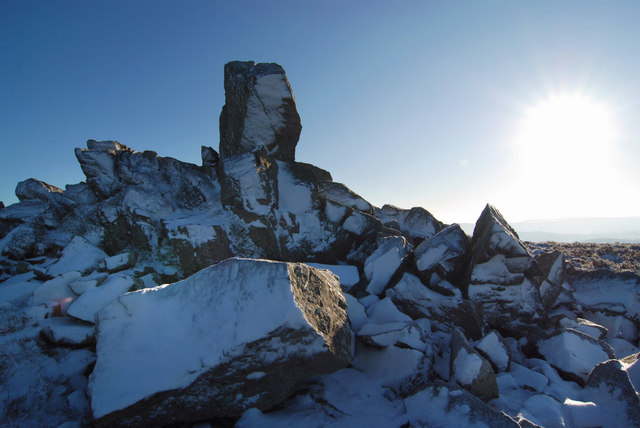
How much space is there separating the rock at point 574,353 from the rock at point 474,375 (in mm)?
1835

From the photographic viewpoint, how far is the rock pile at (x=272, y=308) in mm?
3760

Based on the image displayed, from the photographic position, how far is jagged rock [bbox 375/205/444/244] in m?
11.4

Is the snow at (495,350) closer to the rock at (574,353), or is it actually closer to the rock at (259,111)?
the rock at (574,353)

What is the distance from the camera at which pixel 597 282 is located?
24.8 feet

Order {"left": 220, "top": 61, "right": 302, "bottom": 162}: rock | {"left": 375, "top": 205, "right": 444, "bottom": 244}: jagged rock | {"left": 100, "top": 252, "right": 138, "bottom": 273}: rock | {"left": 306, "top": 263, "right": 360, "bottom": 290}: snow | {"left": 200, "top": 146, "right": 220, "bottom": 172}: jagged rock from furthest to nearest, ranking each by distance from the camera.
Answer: {"left": 375, "top": 205, "right": 444, "bottom": 244}: jagged rock, {"left": 200, "top": 146, "right": 220, "bottom": 172}: jagged rock, {"left": 220, "top": 61, "right": 302, "bottom": 162}: rock, {"left": 306, "top": 263, "right": 360, "bottom": 290}: snow, {"left": 100, "top": 252, "right": 138, "bottom": 273}: rock

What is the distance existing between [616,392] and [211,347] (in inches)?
232

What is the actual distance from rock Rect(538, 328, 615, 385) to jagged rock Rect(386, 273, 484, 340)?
1.22 metres

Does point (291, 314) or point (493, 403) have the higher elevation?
point (291, 314)

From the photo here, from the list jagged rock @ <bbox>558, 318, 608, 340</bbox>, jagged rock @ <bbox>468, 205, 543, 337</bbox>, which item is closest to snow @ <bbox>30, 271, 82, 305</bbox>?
jagged rock @ <bbox>468, 205, 543, 337</bbox>

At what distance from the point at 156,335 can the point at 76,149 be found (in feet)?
29.9

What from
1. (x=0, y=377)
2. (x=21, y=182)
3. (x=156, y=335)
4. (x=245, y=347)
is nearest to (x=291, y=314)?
(x=245, y=347)

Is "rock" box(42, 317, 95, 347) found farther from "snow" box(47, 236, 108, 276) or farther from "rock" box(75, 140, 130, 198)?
"rock" box(75, 140, 130, 198)

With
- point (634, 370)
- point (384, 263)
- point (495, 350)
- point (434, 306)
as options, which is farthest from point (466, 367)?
point (384, 263)

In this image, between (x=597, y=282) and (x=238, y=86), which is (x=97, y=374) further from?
(x=597, y=282)
